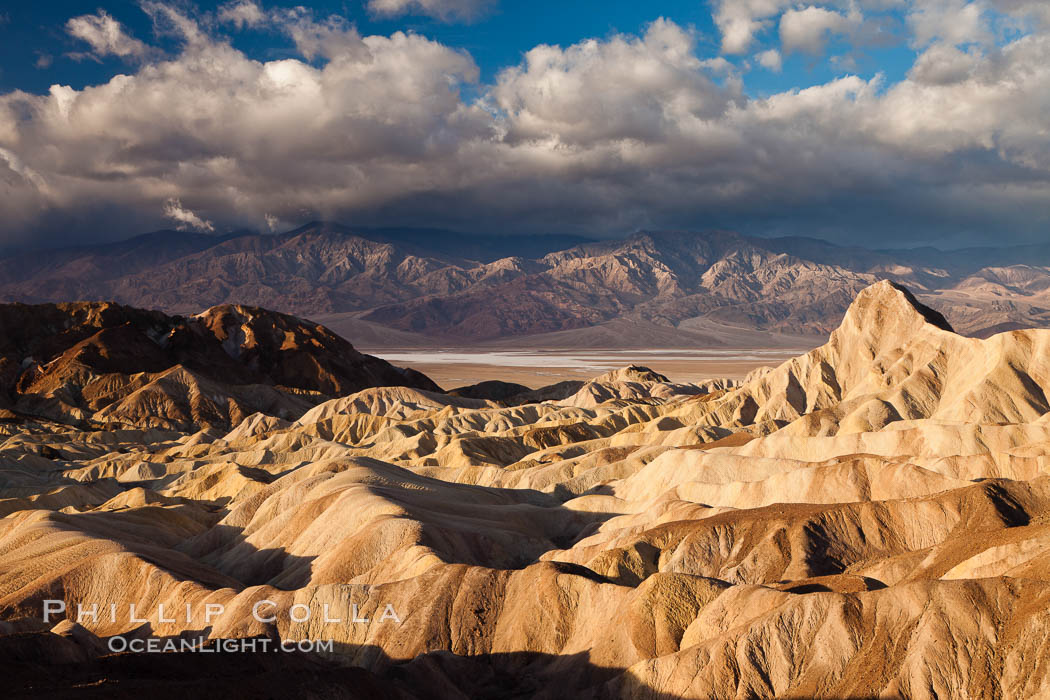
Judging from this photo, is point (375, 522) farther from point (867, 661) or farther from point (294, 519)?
point (867, 661)

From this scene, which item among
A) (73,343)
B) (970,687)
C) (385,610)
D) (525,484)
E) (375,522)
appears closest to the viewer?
(970,687)

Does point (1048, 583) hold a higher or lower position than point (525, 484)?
higher

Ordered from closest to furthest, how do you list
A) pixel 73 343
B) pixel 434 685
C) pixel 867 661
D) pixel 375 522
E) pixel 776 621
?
pixel 867 661, pixel 776 621, pixel 434 685, pixel 375 522, pixel 73 343

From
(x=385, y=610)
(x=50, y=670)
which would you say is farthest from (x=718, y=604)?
(x=50, y=670)

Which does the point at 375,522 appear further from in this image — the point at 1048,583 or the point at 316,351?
the point at 316,351

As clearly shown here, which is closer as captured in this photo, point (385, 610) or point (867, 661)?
point (867, 661)

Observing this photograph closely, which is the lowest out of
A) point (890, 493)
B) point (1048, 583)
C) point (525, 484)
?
point (525, 484)

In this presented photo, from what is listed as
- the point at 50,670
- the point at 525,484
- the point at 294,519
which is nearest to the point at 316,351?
the point at 525,484
